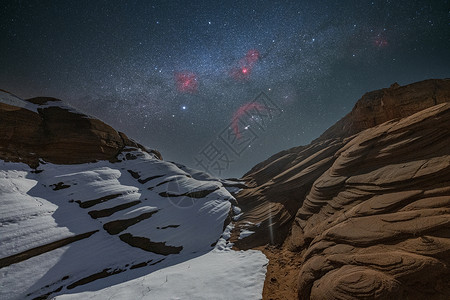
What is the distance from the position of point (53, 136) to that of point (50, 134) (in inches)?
23.3

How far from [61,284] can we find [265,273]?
14021 millimetres

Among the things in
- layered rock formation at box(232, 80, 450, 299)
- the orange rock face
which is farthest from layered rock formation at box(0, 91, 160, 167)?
layered rock formation at box(232, 80, 450, 299)

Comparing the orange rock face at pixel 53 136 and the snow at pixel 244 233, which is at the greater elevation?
the orange rock face at pixel 53 136

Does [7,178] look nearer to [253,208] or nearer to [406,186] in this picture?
[253,208]

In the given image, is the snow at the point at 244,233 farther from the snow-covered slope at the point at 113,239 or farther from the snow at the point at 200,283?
the snow at the point at 200,283

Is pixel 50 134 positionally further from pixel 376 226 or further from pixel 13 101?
pixel 376 226

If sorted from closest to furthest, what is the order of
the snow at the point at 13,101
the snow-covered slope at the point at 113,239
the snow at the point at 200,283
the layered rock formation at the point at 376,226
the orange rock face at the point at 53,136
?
the layered rock formation at the point at 376,226 → the snow at the point at 200,283 → the snow-covered slope at the point at 113,239 → the orange rock face at the point at 53,136 → the snow at the point at 13,101

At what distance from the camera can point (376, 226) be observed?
8.60m

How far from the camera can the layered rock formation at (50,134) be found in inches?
951

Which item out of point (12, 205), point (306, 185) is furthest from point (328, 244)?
point (12, 205)

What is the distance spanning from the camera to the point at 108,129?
36.1 meters

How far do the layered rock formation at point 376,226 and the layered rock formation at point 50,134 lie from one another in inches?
1199

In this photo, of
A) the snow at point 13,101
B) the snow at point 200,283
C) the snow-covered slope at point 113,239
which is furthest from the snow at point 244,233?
the snow at point 13,101

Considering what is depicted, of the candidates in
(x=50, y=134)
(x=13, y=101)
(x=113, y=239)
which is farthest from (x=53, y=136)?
(x=113, y=239)
